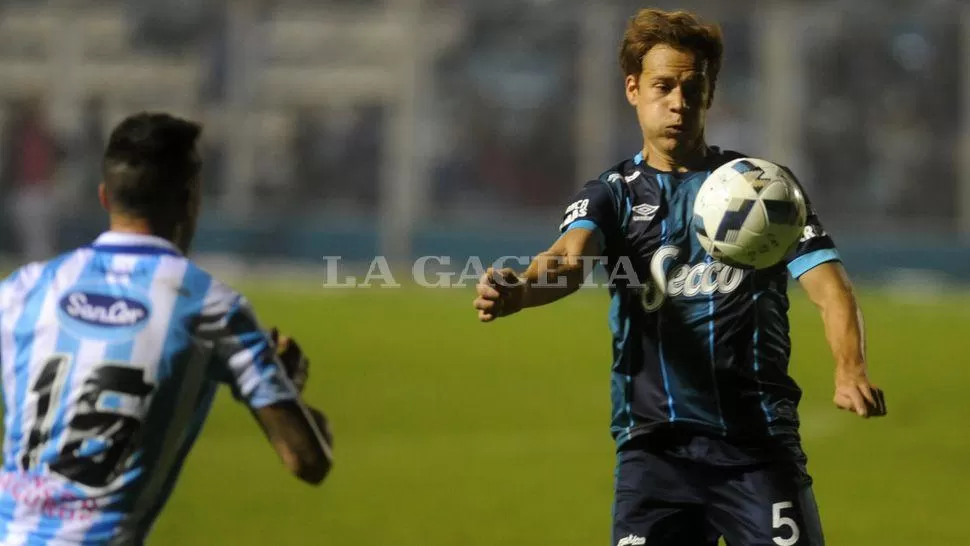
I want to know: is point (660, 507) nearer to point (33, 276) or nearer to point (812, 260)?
point (812, 260)

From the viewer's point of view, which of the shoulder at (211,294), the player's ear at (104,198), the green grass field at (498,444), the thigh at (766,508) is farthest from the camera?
the green grass field at (498,444)

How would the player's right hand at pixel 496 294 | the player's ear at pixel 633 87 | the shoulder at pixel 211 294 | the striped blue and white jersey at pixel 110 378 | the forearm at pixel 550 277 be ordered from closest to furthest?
the striped blue and white jersey at pixel 110 378 < the shoulder at pixel 211 294 < the player's right hand at pixel 496 294 < the forearm at pixel 550 277 < the player's ear at pixel 633 87

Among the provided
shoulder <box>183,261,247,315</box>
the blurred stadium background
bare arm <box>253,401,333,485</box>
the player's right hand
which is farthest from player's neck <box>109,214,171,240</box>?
the blurred stadium background

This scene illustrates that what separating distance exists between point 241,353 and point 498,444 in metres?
7.61

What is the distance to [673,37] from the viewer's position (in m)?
4.77

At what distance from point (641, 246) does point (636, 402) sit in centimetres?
46

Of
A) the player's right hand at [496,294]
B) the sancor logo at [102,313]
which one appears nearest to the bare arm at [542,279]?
the player's right hand at [496,294]

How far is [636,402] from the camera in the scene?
4656 mm

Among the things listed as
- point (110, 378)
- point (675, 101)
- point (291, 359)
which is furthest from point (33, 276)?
point (675, 101)

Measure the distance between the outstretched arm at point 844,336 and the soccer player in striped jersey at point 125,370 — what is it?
1.46 meters

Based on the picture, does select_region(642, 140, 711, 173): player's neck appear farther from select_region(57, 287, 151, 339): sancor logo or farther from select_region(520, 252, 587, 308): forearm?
select_region(57, 287, 151, 339): sancor logo

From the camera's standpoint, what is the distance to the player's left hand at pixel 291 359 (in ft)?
12.4

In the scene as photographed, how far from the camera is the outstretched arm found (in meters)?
4.18

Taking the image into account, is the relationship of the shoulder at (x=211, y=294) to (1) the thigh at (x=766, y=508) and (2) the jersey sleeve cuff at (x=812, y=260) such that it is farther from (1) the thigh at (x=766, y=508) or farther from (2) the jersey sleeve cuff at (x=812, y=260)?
(2) the jersey sleeve cuff at (x=812, y=260)
